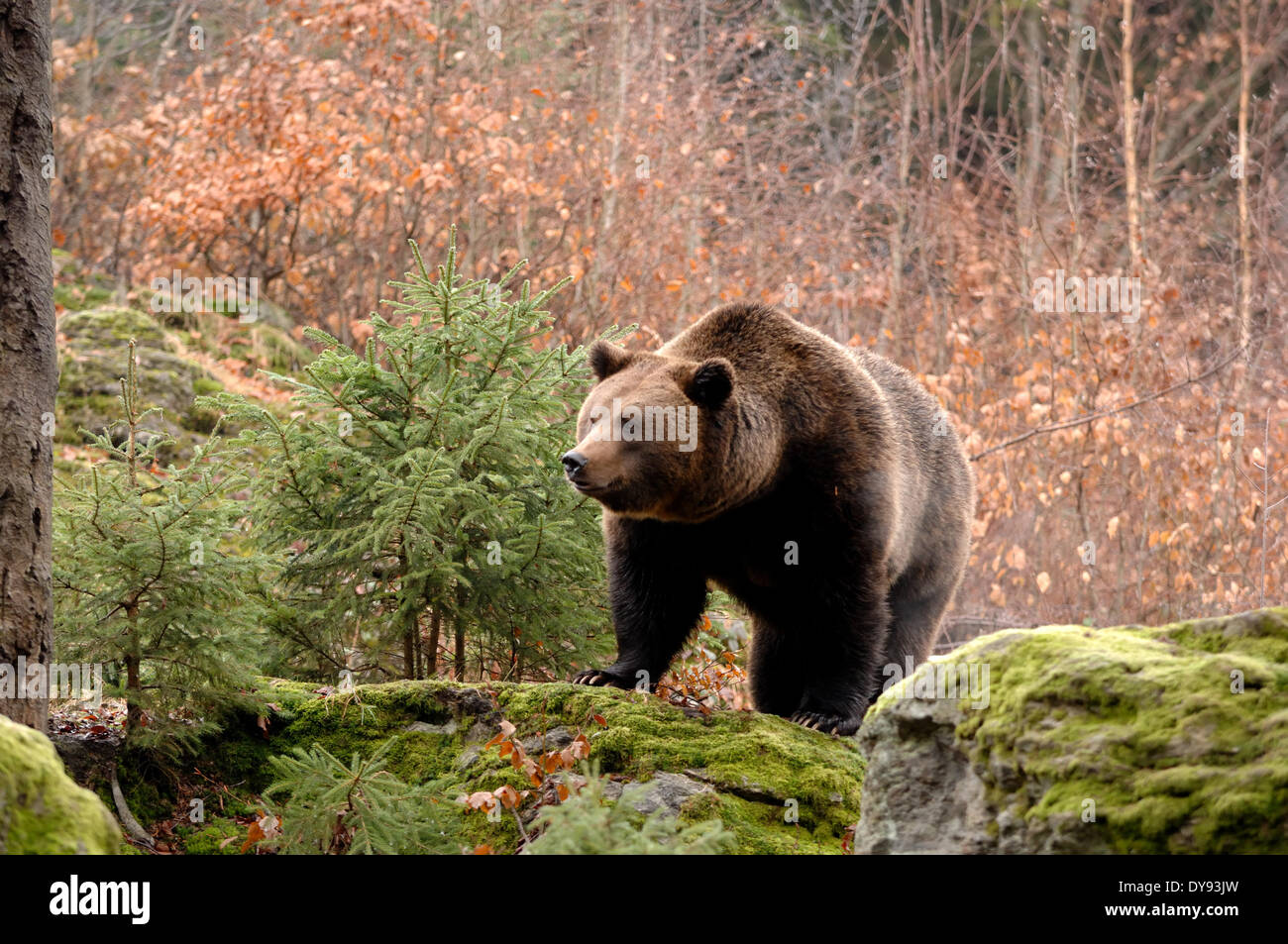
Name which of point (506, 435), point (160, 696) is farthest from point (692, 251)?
point (160, 696)

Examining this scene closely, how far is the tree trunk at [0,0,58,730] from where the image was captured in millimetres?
4395

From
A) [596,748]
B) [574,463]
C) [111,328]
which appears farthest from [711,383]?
[111,328]

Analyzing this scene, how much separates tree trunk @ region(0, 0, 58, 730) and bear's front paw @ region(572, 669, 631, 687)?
2.29 meters

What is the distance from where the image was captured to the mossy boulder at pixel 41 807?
3.07m

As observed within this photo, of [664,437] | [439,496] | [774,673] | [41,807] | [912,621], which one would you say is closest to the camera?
[41,807]

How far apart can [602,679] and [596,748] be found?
93 cm

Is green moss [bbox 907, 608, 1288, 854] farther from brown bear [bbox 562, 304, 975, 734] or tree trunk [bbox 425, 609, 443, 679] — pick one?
tree trunk [bbox 425, 609, 443, 679]

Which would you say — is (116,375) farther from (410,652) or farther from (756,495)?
(756,495)

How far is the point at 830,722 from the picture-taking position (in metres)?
5.62

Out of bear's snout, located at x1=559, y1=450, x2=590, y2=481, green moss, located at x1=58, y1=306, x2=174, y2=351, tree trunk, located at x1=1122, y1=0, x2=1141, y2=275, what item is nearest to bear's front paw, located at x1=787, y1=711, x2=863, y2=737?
bear's snout, located at x1=559, y1=450, x2=590, y2=481

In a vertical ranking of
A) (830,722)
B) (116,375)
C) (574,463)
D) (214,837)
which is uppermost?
(116,375)

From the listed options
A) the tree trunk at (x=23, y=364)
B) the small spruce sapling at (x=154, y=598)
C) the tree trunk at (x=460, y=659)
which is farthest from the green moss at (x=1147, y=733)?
the tree trunk at (x=460, y=659)

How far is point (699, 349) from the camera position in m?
5.82
